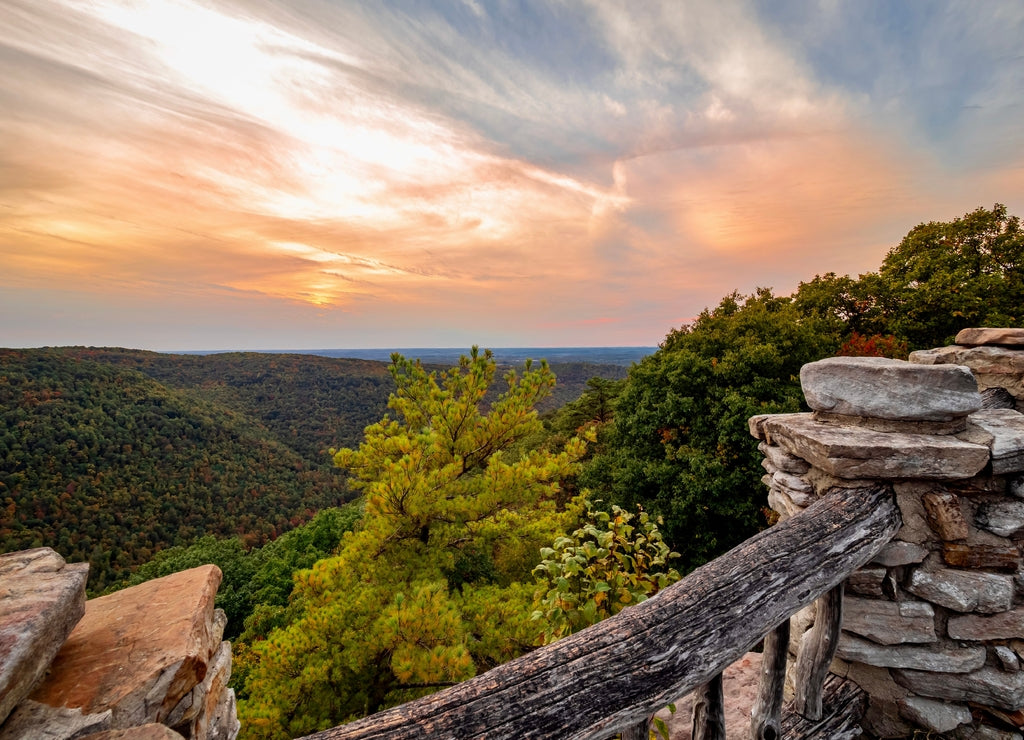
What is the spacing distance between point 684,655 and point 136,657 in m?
1.77

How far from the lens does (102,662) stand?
4.40 feet

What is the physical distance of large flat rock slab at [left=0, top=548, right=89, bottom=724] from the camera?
107cm

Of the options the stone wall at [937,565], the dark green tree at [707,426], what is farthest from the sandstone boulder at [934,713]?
the dark green tree at [707,426]

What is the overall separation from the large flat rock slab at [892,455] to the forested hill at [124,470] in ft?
149

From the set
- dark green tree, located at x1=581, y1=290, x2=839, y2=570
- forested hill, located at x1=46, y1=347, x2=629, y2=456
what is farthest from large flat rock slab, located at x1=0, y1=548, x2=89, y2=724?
forested hill, located at x1=46, y1=347, x2=629, y2=456

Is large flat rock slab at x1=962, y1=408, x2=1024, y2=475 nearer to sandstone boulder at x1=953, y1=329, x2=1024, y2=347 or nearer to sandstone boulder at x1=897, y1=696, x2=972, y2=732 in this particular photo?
sandstone boulder at x1=953, y1=329, x2=1024, y2=347

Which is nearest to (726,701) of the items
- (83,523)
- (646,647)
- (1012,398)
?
(646,647)

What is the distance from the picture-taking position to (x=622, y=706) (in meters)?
1.07

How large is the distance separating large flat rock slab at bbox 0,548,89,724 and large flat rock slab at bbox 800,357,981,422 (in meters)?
3.19

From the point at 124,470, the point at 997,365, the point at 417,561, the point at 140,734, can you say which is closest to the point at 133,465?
the point at 124,470

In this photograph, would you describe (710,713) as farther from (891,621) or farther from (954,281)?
(954,281)

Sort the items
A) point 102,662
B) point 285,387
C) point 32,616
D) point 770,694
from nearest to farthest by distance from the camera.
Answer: point 32,616, point 102,662, point 770,694, point 285,387

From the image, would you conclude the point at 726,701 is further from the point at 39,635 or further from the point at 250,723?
the point at 250,723

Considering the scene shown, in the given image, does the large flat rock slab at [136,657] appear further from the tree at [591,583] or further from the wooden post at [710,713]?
the wooden post at [710,713]
